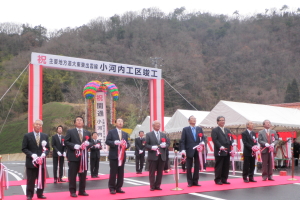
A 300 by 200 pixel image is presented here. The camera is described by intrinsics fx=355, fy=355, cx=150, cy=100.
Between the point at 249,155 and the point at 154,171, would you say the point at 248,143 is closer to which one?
the point at 249,155

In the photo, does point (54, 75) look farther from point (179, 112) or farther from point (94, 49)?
point (179, 112)

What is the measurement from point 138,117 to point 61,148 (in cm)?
Result: 2778

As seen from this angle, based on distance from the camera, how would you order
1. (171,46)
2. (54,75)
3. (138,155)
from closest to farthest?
(138,155) < (54,75) < (171,46)

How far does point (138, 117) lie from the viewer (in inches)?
1524

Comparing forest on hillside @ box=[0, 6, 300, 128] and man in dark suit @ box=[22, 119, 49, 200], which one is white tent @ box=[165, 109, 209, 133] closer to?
man in dark suit @ box=[22, 119, 49, 200]

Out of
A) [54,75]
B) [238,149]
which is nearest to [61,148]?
[238,149]

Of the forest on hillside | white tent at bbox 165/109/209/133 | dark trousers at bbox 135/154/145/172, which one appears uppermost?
the forest on hillside

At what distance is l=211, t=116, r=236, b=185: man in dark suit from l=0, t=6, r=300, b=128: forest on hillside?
28415 mm

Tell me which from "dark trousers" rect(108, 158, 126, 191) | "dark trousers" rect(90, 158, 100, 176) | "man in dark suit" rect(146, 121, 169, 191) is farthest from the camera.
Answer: "dark trousers" rect(90, 158, 100, 176)

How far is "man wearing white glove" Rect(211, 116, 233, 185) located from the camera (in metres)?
9.03

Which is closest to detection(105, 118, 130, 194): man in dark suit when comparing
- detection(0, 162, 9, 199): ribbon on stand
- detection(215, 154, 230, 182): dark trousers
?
detection(0, 162, 9, 199): ribbon on stand

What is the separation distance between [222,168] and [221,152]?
452mm

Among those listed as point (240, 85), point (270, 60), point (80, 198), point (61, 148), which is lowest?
point (80, 198)

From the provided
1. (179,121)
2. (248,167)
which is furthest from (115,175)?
(179,121)
